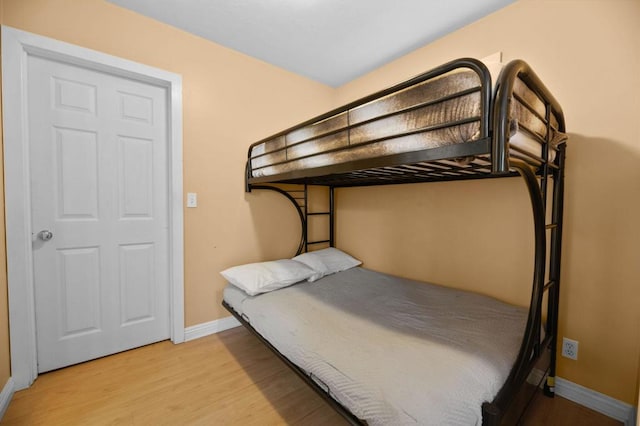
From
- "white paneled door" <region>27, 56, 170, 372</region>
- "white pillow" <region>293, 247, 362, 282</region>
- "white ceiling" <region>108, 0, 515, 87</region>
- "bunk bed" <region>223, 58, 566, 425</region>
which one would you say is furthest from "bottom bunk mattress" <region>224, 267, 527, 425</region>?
"white ceiling" <region>108, 0, 515, 87</region>

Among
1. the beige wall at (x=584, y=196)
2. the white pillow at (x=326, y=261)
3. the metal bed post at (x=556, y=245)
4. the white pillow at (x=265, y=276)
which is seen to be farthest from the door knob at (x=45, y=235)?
the metal bed post at (x=556, y=245)

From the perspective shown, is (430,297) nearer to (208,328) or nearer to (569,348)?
(569,348)

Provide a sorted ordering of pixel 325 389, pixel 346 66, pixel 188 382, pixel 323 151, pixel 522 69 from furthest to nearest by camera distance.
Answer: pixel 346 66, pixel 188 382, pixel 323 151, pixel 325 389, pixel 522 69

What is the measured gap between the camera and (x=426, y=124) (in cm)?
100

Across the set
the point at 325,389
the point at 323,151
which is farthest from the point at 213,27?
the point at 325,389

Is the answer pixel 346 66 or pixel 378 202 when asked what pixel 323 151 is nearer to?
pixel 378 202

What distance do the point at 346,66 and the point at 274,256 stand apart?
6.51ft

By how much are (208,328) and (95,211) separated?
48.1 inches

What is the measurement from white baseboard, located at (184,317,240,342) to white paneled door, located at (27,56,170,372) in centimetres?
18

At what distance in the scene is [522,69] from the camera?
0.89 metres

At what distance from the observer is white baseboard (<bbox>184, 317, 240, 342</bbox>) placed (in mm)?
2082

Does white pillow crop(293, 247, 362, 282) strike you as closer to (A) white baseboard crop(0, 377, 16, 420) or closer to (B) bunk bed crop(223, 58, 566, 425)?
(B) bunk bed crop(223, 58, 566, 425)

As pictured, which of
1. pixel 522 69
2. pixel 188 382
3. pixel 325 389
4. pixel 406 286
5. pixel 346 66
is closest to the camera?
pixel 522 69

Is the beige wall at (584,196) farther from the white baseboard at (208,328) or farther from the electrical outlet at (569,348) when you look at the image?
the white baseboard at (208,328)
